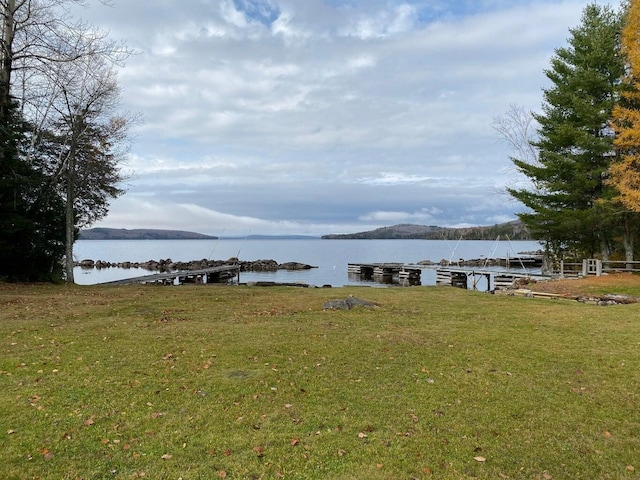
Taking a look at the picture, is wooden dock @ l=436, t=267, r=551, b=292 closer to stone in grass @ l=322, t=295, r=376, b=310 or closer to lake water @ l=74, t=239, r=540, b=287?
lake water @ l=74, t=239, r=540, b=287

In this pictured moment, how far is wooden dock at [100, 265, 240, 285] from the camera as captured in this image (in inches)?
1095

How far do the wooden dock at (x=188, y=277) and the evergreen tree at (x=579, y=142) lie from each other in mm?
24957

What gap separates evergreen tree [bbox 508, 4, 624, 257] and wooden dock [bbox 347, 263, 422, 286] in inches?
589

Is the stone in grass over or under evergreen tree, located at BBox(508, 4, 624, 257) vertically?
under

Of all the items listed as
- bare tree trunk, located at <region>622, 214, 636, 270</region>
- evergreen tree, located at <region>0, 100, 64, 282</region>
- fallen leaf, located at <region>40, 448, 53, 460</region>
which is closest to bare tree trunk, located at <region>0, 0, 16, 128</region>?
evergreen tree, located at <region>0, 100, 64, 282</region>

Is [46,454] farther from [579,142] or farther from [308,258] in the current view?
[308,258]

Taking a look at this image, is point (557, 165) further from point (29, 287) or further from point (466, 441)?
point (29, 287)

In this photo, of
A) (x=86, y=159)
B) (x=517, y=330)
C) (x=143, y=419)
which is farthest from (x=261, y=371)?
(x=86, y=159)

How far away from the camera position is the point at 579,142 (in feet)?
78.3

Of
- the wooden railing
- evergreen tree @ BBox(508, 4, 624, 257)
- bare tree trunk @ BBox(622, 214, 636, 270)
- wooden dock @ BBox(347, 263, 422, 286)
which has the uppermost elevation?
evergreen tree @ BBox(508, 4, 624, 257)

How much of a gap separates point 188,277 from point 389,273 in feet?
69.2

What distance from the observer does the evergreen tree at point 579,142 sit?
24109mm

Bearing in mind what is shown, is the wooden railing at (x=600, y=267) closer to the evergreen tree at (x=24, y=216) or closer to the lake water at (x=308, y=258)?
the lake water at (x=308, y=258)

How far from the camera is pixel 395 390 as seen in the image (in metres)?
5.83
